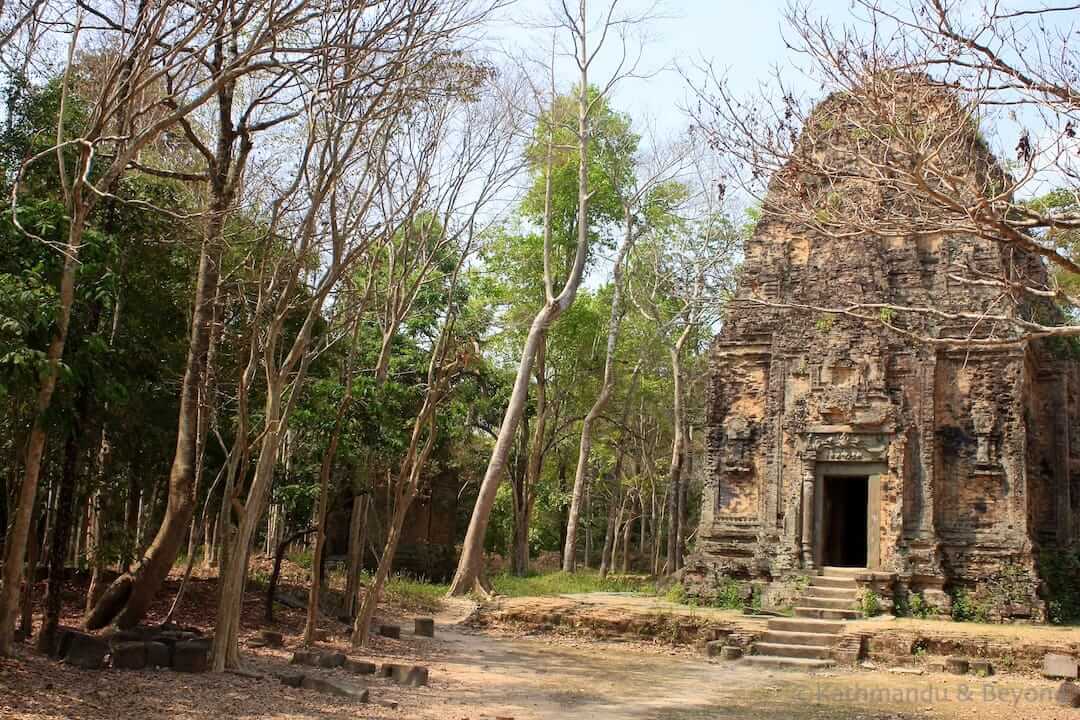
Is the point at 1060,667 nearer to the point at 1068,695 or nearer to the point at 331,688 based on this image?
the point at 1068,695

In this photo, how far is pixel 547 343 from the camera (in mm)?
30953

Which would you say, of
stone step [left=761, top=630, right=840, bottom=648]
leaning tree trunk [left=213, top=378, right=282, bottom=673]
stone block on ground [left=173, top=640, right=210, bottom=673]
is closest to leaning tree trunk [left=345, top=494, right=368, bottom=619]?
leaning tree trunk [left=213, top=378, right=282, bottom=673]

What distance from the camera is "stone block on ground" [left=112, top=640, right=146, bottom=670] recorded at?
9.89 m

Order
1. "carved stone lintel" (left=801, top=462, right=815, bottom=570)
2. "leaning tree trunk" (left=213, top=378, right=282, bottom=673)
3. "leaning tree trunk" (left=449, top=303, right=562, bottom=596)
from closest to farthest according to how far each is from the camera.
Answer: "leaning tree trunk" (left=213, top=378, right=282, bottom=673) < "carved stone lintel" (left=801, top=462, right=815, bottom=570) < "leaning tree trunk" (left=449, top=303, right=562, bottom=596)

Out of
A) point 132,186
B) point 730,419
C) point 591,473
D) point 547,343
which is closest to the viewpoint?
point 132,186

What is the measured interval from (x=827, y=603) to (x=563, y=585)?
310 inches

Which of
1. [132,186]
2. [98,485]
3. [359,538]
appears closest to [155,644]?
[98,485]

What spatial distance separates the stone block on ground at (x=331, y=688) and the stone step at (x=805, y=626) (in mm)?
8185

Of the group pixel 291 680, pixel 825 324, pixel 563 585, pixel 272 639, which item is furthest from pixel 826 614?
pixel 291 680

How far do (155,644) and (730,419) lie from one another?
43.6 ft

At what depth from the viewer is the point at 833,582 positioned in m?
18.3

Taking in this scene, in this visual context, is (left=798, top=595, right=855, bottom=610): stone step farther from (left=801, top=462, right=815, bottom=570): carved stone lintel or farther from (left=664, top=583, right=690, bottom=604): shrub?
(left=664, top=583, right=690, bottom=604): shrub

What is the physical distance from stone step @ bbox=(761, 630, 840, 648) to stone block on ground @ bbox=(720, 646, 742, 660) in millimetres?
749

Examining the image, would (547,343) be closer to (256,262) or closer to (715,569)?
(715,569)
